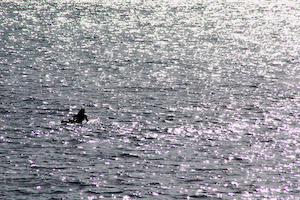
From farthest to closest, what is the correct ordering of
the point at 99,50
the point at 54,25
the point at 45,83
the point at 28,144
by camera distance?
the point at 54,25 < the point at 99,50 < the point at 45,83 < the point at 28,144

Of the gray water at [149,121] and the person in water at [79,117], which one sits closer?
the gray water at [149,121]

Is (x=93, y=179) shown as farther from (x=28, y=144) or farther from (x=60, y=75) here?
(x=60, y=75)

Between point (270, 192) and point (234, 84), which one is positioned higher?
point (234, 84)

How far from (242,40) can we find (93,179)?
98514 mm

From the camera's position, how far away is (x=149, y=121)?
1937 inches

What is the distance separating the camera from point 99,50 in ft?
326

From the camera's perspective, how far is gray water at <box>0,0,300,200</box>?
33.9m

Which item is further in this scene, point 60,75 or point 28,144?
point 60,75

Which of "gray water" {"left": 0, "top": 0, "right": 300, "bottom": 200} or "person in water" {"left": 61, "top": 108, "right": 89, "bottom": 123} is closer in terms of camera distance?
"gray water" {"left": 0, "top": 0, "right": 300, "bottom": 200}

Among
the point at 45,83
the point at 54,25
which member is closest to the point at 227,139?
the point at 45,83

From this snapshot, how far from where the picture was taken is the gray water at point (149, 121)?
111 feet

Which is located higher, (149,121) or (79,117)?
(149,121)

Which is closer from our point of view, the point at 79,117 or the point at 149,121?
the point at 79,117

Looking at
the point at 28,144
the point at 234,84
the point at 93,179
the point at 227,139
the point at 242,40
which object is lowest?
the point at 93,179
